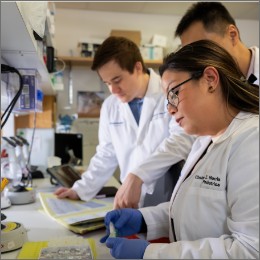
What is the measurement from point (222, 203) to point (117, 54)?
1084 millimetres

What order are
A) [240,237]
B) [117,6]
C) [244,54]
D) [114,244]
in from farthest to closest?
[117,6] → [244,54] → [114,244] → [240,237]

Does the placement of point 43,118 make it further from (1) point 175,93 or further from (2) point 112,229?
(1) point 175,93

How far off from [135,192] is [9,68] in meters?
0.69

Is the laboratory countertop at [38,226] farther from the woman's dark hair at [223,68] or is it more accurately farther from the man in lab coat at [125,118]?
the woman's dark hair at [223,68]

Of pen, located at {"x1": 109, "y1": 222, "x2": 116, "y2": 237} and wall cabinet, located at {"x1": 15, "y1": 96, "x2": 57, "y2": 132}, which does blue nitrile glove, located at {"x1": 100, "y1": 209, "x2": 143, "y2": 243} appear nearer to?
Answer: pen, located at {"x1": 109, "y1": 222, "x2": 116, "y2": 237}

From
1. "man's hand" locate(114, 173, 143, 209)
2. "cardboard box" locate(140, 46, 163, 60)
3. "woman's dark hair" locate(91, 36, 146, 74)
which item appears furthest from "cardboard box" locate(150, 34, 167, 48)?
"man's hand" locate(114, 173, 143, 209)

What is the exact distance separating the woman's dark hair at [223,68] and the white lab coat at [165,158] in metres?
0.56

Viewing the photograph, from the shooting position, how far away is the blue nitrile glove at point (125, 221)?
3.40 ft

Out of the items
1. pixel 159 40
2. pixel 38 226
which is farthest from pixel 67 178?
pixel 159 40

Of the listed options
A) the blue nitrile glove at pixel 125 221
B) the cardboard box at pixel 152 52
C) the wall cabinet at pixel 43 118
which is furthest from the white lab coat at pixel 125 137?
the cardboard box at pixel 152 52

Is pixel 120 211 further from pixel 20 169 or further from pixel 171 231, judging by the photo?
pixel 20 169

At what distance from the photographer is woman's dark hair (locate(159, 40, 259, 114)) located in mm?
847

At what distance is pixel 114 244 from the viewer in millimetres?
782

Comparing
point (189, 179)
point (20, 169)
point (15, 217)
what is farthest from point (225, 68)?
point (20, 169)
